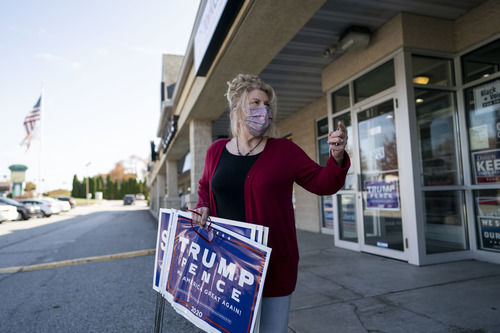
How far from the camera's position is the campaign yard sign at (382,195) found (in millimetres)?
4941

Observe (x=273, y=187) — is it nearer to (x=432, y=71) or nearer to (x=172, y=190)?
(x=432, y=71)

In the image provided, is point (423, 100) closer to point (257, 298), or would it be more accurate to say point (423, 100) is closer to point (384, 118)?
point (384, 118)

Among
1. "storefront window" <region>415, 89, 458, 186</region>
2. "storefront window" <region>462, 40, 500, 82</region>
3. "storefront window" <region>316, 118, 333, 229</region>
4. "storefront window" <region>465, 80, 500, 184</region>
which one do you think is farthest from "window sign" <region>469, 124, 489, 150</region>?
"storefront window" <region>316, 118, 333, 229</region>

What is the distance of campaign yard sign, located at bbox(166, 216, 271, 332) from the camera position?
139 centimetres

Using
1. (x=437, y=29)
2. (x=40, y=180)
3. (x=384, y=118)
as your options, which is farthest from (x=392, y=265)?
(x=40, y=180)

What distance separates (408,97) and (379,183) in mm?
1504

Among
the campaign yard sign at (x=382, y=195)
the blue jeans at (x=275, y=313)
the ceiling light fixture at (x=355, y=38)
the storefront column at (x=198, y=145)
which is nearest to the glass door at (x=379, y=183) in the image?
the campaign yard sign at (x=382, y=195)

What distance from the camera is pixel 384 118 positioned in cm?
523

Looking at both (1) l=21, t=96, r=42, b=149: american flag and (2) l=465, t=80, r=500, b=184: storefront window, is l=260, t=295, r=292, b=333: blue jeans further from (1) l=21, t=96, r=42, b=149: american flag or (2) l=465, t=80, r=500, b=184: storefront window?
(1) l=21, t=96, r=42, b=149: american flag

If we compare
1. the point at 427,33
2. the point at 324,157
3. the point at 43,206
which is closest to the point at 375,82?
the point at 427,33

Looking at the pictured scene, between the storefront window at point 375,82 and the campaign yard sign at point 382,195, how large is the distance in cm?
161

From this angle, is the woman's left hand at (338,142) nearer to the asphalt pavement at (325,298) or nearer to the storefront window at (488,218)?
the asphalt pavement at (325,298)

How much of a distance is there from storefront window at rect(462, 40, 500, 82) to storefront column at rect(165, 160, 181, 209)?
35.5 ft

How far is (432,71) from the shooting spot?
Result: 4973 millimetres
